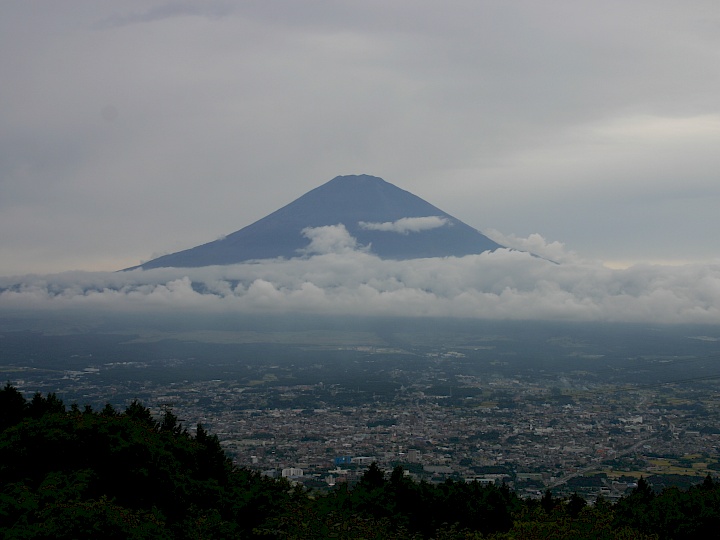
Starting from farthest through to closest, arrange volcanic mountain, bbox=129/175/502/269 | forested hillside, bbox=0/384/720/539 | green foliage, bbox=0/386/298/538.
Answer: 1. volcanic mountain, bbox=129/175/502/269
2. forested hillside, bbox=0/384/720/539
3. green foliage, bbox=0/386/298/538

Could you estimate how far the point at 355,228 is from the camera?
464ft

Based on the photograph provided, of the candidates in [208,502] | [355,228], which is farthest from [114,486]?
[355,228]

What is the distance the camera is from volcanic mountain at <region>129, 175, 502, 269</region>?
134 m

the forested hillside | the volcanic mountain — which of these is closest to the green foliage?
the forested hillside

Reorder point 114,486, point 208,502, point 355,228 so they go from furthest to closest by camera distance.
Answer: point 355,228, point 208,502, point 114,486

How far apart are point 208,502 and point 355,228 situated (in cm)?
12335

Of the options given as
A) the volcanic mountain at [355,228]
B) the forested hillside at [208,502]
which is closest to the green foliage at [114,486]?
the forested hillside at [208,502]

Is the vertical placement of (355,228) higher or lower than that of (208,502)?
higher

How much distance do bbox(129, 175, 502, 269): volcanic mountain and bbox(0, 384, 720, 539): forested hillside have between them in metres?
109

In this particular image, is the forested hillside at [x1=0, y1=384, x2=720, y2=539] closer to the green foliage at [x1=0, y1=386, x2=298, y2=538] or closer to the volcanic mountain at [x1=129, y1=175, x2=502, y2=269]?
the green foliage at [x1=0, y1=386, x2=298, y2=538]

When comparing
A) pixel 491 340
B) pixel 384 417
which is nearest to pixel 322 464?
pixel 384 417

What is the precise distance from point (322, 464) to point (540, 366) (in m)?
44.9

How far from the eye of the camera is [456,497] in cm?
2116

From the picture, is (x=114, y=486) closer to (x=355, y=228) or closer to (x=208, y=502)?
(x=208, y=502)
